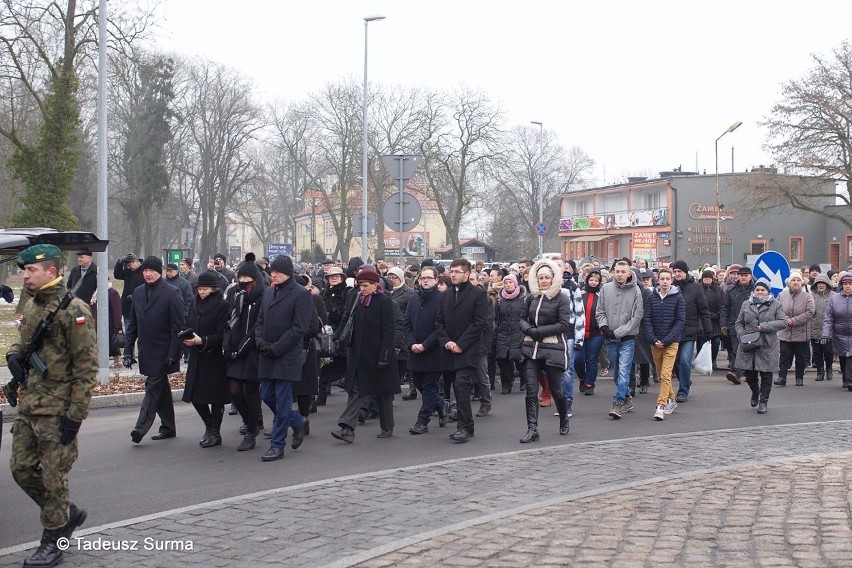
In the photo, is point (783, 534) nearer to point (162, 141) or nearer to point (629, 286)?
point (629, 286)

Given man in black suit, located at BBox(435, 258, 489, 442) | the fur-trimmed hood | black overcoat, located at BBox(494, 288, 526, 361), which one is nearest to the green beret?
man in black suit, located at BBox(435, 258, 489, 442)

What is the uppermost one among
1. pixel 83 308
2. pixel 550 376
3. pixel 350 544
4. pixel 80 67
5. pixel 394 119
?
pixel 394 119

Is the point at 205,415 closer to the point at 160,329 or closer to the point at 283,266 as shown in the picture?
the point at 160,329

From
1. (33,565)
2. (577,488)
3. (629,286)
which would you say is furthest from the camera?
(629,286)

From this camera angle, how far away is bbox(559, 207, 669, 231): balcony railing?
238 ft

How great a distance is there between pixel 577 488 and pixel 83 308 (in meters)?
4.05

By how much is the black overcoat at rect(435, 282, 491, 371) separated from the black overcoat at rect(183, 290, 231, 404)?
2.34m

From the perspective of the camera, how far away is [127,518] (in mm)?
7062

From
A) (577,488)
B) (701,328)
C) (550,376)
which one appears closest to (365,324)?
(550,376)

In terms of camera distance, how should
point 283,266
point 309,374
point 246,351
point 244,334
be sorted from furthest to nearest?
point 309,374, point 244,334, point 246,351, point 283,266

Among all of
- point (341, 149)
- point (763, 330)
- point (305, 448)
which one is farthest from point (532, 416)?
point (341, 149)

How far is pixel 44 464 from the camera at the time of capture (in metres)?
5.97

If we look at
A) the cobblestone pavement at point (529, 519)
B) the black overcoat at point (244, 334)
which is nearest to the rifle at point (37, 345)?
the cobblestone pavement at point (529, 519)

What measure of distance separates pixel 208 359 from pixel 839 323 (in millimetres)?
10214
